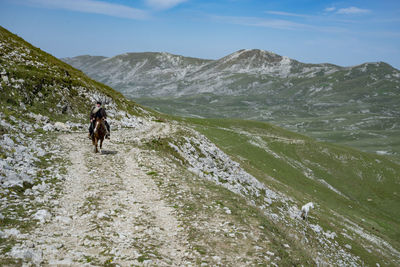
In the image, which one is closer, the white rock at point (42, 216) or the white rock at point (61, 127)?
the white rock at point (42, 216)

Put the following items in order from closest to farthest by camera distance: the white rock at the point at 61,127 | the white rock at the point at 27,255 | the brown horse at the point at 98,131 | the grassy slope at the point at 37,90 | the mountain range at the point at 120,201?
the white rock at the point at 27,255
the mountain range at the point at 120,201
the brown horse at the point at 98,131
the white rock at the point at 61,127
the grassy slope at the point at 37,90

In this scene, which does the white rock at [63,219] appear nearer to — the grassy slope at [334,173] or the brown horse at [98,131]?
the brown horse at [98,131]

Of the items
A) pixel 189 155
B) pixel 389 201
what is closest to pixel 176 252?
pixel 189 155

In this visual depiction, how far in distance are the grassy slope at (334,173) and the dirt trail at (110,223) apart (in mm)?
42893

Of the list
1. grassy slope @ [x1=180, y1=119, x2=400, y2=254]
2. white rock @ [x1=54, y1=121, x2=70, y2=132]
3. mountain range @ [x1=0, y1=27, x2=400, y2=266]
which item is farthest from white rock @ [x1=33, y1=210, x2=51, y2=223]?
grassy slope @ [x1=180, y1=119, x2=400, y2=254]

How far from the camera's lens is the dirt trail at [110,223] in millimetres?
9477

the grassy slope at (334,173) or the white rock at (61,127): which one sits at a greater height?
the white rock at (61,127)

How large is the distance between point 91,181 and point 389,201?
93677 mm

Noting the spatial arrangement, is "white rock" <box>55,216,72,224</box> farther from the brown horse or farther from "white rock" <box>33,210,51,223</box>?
the brown horse

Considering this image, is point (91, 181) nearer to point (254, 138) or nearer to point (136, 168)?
point (136, 168)

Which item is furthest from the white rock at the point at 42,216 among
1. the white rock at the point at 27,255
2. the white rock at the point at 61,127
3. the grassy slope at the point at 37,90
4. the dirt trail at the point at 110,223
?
the white rock at the point at 61,127

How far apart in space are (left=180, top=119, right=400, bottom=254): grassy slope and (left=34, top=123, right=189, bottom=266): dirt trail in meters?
42.9

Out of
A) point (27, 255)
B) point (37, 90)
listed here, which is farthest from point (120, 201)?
point (37, 90)

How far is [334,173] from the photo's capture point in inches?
3435
